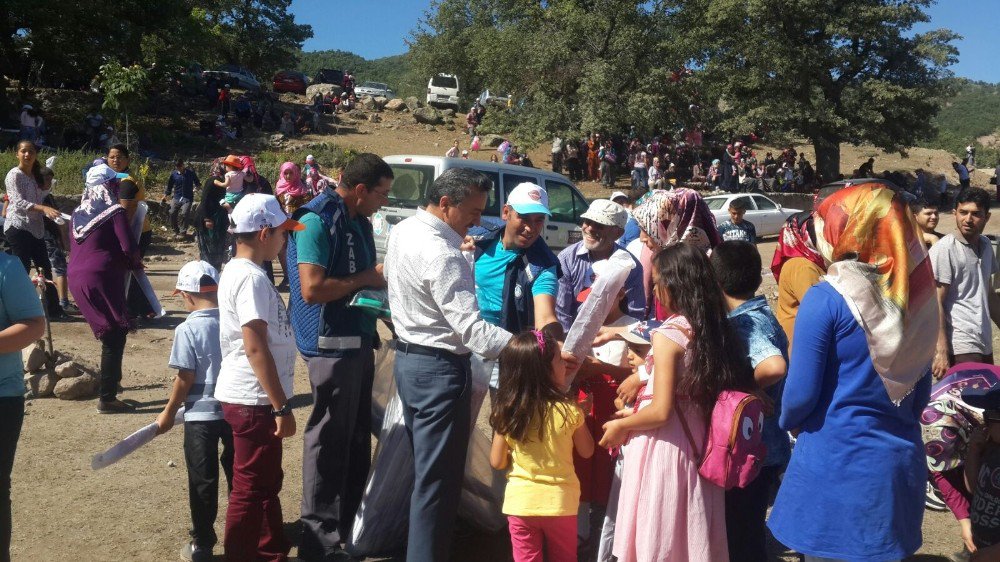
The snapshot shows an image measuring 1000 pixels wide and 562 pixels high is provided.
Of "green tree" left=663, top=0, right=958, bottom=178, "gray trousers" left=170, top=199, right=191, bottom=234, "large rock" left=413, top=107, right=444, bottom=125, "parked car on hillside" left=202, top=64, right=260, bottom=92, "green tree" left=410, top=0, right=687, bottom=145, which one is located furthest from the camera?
"parked car on hillside" left=202, top=64, right=260, bottom=92

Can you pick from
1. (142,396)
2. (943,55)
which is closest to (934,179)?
(943,55)

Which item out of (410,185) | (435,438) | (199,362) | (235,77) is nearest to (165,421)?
(199,362)

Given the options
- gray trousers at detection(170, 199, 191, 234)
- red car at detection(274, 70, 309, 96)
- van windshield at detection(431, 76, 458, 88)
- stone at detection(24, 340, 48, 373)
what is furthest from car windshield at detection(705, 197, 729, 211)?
red car at detection(274, 70, 309, 96)

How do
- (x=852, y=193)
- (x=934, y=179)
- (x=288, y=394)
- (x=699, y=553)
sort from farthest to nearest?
1. (x=934, y=179)
2. (x=288, y=394)
3. (x=699, y=553)
4. (x=852, y=193)

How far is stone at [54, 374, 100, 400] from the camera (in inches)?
259

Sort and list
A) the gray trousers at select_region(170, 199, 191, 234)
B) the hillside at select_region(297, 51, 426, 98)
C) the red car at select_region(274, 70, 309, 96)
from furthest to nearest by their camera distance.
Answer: the hillside at select_region(297, 51, 426, 98) → the red car at select_region(274, 70, 309, 96) → the gray trousers at select_region(170, 199, 191, 234)

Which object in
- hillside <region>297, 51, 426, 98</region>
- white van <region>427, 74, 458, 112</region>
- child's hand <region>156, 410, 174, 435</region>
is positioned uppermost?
hillside <region>297, 51, 426, 98</region>

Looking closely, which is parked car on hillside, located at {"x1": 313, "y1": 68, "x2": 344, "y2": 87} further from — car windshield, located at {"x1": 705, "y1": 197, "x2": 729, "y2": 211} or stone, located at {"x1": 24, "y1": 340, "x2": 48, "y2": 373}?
stone, located at {"x1": 24, "y1": 340, "x2": 48, "y2": 373}

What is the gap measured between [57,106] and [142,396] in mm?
25432

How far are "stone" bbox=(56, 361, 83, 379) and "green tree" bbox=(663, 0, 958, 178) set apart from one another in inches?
1083

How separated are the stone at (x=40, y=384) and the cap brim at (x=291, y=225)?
389 centimetres

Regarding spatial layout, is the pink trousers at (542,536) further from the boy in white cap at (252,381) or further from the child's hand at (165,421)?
the child's hand at (165,421)

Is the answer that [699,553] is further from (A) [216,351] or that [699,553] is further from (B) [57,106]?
(B) [57,106]

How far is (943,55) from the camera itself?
104ft
